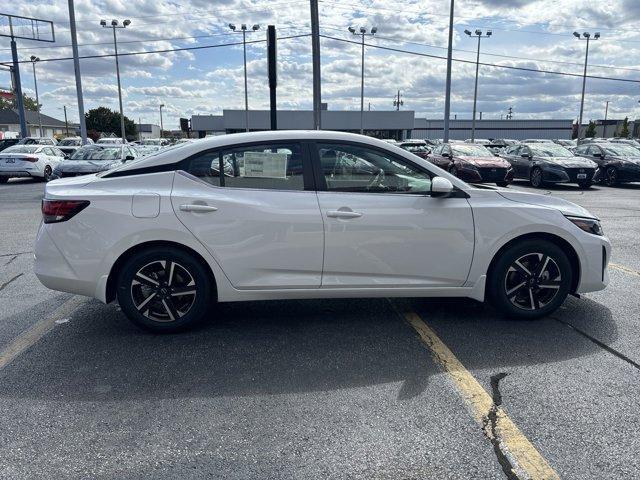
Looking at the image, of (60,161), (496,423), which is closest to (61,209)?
(496,423)

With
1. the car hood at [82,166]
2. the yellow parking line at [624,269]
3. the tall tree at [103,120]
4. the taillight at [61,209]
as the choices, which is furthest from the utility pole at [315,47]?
the tall tree at [103,120]

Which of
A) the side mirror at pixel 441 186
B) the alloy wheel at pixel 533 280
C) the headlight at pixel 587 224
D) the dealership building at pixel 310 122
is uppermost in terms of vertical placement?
the dealership building at pixel 310 122

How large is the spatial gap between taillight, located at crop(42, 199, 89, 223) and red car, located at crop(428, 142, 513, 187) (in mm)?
14898

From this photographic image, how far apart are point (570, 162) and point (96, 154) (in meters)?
16.0

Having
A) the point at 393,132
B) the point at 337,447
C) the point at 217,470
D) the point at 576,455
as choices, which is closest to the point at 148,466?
the point at 217,470

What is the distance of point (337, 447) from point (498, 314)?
2.51 m

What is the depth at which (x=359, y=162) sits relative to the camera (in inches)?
167

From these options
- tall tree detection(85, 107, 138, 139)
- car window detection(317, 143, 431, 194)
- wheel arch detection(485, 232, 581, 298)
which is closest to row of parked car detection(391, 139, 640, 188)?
wheel arch detection(485, 232, 581, 298)

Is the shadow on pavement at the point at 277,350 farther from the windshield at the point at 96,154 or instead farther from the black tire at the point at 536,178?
the black tire at the point at 536,178

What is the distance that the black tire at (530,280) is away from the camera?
4.34m

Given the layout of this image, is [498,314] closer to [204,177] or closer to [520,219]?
[520,219]

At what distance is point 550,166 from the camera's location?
58.2 feet

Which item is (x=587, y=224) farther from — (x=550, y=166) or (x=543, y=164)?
(x=543, y=164)

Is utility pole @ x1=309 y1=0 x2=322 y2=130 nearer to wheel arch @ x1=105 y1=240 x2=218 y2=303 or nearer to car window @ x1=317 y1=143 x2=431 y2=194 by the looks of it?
car window @ x1=317 y1=143 x2=431 y2=194
